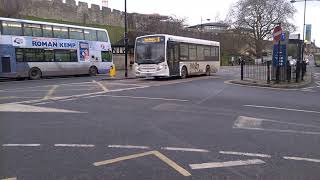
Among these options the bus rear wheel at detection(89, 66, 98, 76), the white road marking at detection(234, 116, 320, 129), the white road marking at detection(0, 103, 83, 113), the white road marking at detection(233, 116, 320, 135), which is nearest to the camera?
the white road marking at detection(233, 116, 320, 135)

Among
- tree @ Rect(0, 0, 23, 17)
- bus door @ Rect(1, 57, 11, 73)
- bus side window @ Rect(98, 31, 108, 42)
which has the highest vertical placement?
tree @ Rect(0, 0, 23, 17)

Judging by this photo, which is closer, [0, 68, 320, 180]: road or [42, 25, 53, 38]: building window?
[0, 68, 320, 180]: road

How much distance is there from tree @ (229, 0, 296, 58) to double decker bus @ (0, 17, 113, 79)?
6145 cm

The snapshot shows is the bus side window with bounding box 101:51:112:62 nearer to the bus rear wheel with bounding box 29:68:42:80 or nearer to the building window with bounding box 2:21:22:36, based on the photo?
the bus rear wheel with bounding box 29:68:42:80

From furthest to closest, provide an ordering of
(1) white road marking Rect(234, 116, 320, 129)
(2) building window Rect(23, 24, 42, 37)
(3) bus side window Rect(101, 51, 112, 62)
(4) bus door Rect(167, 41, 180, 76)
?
1. (3) bus side window Rect(101, 51, 112, 62)
2. (2) building window Rect(23, 24, 42, 37)
3. (4) bus door Rect(167, 41, 180, 76)
4. (1) white road marking Rect(234, 116, 320, 129)

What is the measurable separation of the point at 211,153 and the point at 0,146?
3421 millimetres

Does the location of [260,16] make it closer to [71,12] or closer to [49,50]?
[71,12]

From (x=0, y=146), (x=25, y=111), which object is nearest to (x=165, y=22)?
(x=25, y=111)

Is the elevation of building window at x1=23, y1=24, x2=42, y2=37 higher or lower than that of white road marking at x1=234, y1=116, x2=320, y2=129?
higher

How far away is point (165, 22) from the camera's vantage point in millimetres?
62719

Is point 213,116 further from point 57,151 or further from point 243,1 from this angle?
point 243,1

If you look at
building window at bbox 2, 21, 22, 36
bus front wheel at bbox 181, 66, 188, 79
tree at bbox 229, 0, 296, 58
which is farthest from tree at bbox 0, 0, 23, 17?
tree at bbox 229, 0, 296, 58

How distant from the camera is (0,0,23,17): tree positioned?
42375 mm

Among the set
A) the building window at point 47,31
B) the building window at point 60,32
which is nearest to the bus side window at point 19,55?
the building window at point 47,31
